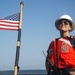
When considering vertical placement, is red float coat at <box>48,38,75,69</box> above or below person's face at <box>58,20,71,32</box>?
below

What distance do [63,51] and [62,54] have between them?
2.6 inches

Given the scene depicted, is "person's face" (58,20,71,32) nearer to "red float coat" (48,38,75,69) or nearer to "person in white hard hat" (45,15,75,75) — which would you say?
"person in white hard hat" (45,15,75,75)

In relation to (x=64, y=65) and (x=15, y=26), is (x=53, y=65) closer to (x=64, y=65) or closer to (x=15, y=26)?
(x=64, y=65)

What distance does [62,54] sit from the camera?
5.29 metres

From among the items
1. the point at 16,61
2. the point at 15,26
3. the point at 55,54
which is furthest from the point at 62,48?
the point at 15,26

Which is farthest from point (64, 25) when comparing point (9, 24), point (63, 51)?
point (9, 24)

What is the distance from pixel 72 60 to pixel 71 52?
0.18m

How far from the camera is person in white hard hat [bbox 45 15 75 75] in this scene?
512 centimetres

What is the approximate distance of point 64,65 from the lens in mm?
5184

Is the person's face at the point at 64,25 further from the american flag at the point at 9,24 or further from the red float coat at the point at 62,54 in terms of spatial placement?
the american flag at the point at 9,24

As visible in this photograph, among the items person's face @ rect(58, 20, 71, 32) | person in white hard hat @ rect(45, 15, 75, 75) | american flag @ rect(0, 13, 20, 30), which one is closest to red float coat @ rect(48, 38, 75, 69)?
person in white hard hat @ rect(45, 15, 75, 75)

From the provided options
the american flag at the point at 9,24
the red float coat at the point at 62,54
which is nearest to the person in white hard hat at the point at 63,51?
the red float coat at the point at 62,54

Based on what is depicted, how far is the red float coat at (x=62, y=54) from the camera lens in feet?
16.8

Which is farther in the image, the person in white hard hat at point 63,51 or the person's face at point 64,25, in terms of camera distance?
the person's face at point 64,25
